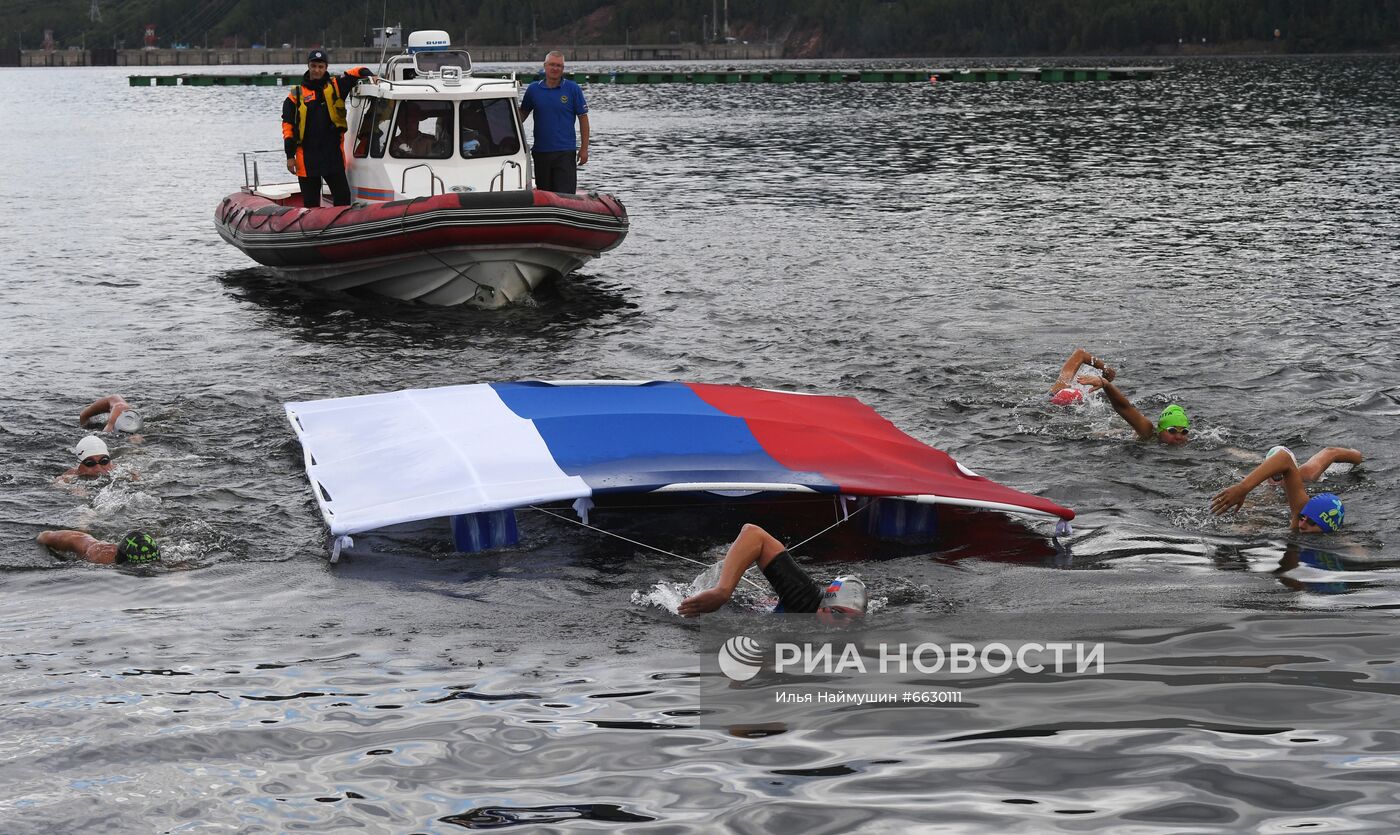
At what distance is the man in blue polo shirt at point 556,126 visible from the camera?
60.8ft

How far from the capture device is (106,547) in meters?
9.41

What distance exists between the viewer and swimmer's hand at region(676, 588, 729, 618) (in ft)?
26.5

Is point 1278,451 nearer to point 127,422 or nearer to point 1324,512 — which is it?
point 1324,512

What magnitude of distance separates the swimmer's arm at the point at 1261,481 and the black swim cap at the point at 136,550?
6.84m

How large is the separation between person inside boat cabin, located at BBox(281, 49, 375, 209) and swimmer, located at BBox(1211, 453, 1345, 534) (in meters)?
12.2

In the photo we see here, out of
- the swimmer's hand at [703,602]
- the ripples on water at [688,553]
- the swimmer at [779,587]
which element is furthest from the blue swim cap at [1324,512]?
the swimmer's hand at [703,602]

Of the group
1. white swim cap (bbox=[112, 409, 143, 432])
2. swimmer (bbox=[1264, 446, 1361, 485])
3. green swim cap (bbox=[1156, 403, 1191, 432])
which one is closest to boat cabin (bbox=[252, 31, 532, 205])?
white swim cap (bbox=[112, 409, 143, 432])

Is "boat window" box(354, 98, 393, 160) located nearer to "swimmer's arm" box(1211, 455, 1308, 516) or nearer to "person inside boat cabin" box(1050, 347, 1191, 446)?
"person inside boat cabin" box(1050, 347, 1191, 446)

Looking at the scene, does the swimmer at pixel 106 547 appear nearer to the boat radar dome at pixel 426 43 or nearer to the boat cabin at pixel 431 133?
the boat cabin at pixel 431 133

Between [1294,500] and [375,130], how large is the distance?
12515 millimetres

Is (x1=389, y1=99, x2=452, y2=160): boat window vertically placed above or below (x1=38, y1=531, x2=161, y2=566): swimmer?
above

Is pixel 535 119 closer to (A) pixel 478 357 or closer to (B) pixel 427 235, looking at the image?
(B) pixel 427 235

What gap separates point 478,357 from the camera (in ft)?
52.3

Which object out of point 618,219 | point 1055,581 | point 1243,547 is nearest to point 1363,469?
point 1243,547
